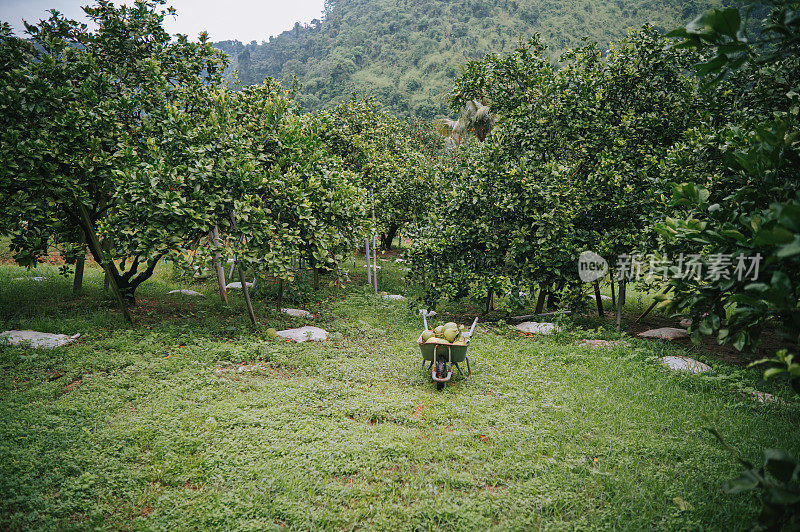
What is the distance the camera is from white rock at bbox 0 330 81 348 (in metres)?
6.78

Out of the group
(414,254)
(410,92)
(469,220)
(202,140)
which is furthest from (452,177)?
(410,92)

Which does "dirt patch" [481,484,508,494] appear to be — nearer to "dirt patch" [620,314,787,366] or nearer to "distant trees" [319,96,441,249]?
"dirt patch" [620,314,787,366]

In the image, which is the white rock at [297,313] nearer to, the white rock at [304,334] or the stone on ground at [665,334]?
the white rock at [304,334]

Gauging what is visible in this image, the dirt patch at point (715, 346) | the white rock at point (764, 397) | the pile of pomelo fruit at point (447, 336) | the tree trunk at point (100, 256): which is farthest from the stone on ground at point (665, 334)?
the tree trunk at point (100, 256)

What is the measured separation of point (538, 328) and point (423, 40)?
225 ft

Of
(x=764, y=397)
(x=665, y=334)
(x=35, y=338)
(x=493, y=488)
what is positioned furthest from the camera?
(x=665, y=334)

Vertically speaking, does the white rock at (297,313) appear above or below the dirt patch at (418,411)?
above

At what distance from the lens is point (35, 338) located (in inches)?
275

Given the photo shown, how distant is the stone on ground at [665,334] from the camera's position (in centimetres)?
895

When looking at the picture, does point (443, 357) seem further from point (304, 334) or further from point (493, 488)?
point (304, 334)

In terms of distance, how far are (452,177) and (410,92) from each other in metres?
51.7

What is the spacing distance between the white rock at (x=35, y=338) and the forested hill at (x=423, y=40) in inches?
1859

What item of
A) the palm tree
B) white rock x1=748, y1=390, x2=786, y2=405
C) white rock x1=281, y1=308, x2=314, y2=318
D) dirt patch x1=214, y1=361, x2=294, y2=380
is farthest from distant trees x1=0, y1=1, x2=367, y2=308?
the palm tree

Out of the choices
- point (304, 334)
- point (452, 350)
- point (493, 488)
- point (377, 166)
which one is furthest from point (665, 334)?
point (377, 166)
